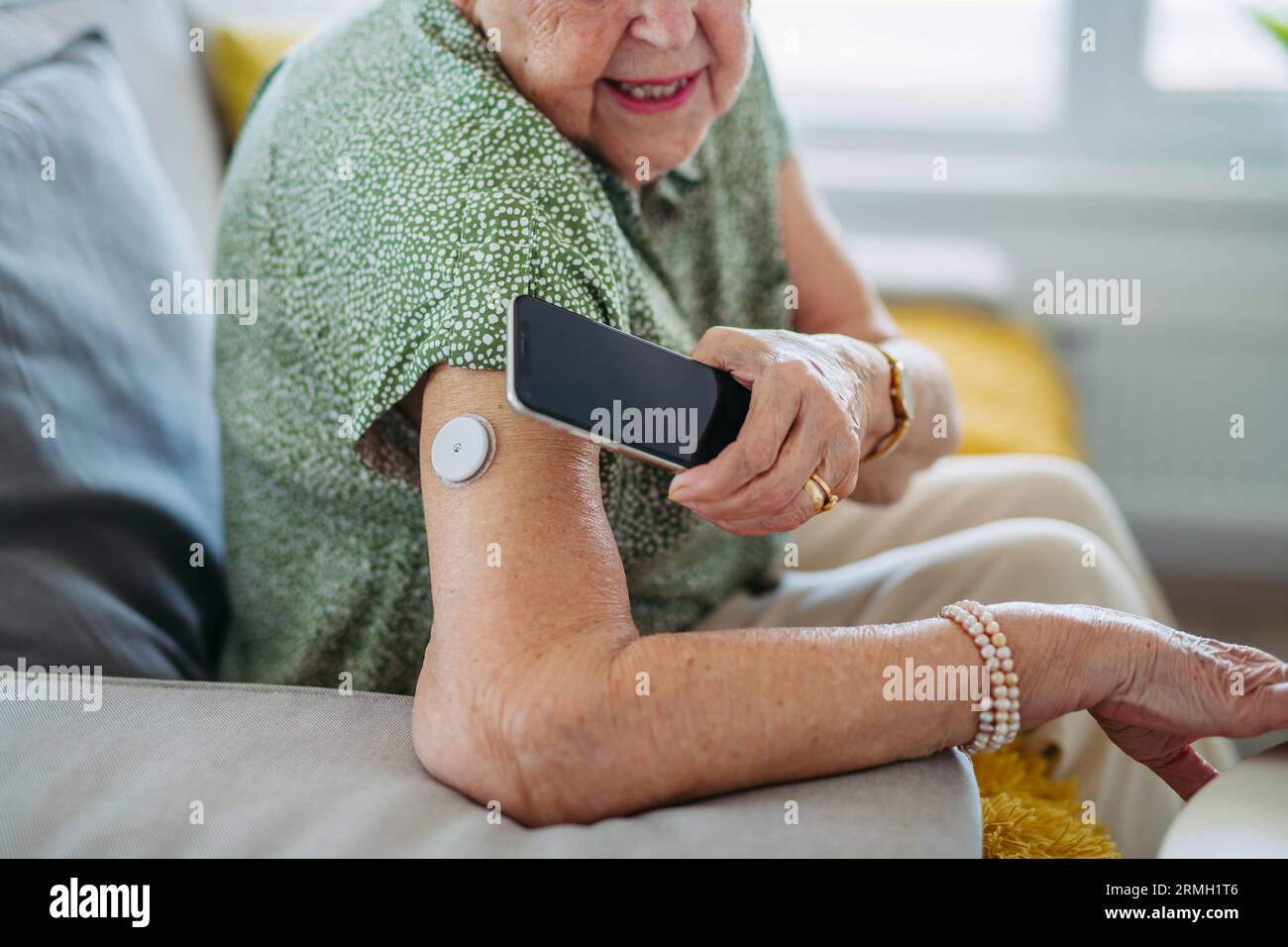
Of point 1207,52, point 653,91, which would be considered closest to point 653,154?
point 653,91

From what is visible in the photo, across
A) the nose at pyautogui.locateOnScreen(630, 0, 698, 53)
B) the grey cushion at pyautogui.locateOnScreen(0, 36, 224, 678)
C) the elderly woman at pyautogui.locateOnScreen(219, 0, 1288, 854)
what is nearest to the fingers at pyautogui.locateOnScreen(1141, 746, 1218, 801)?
the elderly woman at pyautogui.locateOnScreen(219, 0, 1288, 854)

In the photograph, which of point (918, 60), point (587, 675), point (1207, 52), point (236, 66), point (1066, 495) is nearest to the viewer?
point (587, 675)

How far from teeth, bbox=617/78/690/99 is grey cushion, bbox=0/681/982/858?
1.51 feet

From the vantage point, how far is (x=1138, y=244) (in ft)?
7.15

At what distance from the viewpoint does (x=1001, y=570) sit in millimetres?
946

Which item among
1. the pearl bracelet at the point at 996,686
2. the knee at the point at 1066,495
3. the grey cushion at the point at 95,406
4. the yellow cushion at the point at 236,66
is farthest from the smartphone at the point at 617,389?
the yellow cushion at the point at 236,66

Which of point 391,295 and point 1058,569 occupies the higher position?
point 391,295

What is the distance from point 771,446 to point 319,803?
1.04 feet

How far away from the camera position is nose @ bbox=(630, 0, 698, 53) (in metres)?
0.75

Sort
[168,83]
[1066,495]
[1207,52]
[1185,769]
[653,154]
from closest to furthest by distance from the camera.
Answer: [1185,769] → [653,154] → [1066,495] → [168,83] → [1207,52]

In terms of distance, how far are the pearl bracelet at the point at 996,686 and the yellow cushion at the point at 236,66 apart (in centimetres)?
125

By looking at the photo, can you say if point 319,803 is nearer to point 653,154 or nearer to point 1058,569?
point 653,154

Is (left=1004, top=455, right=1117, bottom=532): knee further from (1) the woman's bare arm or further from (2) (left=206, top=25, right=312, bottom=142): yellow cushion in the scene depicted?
(2) (left=206, top=25, right=312, bottom=142): yellow cushion

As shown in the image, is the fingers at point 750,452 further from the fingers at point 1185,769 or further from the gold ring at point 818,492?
the fingers at point 1185,769
